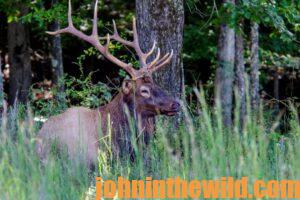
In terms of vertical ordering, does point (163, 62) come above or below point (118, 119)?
Result: above

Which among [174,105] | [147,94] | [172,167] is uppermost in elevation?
[147,94]

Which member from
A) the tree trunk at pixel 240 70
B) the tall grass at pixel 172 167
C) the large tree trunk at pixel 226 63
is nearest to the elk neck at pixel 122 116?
the tall grass at pixel 172 167

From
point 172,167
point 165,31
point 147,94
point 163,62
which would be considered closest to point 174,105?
point 147,94

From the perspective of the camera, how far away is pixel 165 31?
378 inches

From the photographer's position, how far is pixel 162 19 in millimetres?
9562

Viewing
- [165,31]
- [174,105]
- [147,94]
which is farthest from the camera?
[165,31]

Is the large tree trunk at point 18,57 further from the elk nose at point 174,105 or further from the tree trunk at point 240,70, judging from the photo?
the elk nose at point 174,105

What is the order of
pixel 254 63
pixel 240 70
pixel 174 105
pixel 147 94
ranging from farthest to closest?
pixel 240 70
pixel 254 63
pixel 147 94
pixel 174 105

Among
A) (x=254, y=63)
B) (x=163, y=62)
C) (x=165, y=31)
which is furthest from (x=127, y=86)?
(x=254, y=63)

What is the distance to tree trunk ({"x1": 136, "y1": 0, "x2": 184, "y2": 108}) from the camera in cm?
956

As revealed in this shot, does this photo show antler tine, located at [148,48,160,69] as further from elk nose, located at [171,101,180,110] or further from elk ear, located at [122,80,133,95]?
elk nose, located at [171,101,180,110]

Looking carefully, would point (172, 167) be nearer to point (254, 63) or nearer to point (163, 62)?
point (163, 62)

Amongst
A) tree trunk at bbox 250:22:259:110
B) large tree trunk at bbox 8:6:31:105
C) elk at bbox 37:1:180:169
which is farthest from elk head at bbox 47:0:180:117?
large tree trunk at bbox 8:6:31:105

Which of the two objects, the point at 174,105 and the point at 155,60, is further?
the point at 155,60
